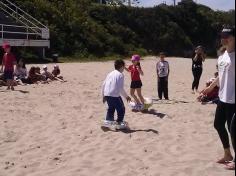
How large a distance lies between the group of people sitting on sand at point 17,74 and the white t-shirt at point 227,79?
880cm

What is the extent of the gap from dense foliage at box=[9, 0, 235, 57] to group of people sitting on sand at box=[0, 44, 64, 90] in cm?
1463

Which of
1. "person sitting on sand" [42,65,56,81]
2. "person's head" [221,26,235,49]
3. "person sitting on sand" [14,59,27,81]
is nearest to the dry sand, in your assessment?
"person's head" [221,26,235,49]

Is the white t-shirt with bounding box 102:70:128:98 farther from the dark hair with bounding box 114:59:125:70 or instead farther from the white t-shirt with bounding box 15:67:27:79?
the white t-shirt with bounding box 15:67:27:79

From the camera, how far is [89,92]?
14.1 m

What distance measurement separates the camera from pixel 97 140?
25.9 ft

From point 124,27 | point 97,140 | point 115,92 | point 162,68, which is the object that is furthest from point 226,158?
point 124,27

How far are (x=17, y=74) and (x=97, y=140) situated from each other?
27.4ft

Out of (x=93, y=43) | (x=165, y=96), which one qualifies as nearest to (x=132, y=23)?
(x=93, y=43)

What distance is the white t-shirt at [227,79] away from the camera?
18.6 feet

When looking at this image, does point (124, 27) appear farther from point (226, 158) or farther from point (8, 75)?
point (226, 158)

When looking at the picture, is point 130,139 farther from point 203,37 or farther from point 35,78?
point 203,37

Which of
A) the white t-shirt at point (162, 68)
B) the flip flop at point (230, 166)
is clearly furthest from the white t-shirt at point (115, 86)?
the white t-shirt at point (162, 68)

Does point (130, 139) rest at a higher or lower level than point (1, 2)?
lower

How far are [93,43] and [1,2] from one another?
7880mm
